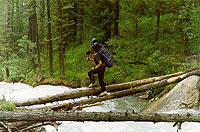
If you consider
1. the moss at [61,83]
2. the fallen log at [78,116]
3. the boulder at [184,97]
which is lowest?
the moss at [61,83]

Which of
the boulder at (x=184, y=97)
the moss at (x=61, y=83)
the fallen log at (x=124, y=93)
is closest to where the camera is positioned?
the fallen log at (x=124, y=93)

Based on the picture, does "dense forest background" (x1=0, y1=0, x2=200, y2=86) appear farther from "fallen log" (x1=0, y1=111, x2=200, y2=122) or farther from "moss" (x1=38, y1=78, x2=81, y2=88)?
"fallen log" (x1=0, y1=111, x2=200, y2=122)

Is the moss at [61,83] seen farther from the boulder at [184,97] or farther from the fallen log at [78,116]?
the fallen log at [78,116]

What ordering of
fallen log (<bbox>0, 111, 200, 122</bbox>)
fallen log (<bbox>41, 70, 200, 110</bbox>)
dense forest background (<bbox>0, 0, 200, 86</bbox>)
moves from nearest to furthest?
fallen log (<bbox>0, 111, 200, 122</bbox>), fallen log (<bbox>41, 70, 200, 110</bbox>), dense forest background (<bbox>0, 0, 200, 86</bbox>)

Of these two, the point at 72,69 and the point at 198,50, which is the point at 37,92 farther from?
the point at 198,50

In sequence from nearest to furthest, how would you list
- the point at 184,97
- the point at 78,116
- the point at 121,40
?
the point at 78,116 → the point at 184,97 → the point at 121,40

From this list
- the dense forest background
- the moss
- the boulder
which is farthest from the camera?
the moss

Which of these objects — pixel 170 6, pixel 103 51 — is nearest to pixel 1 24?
pixel 170 6

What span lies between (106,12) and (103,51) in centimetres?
1508

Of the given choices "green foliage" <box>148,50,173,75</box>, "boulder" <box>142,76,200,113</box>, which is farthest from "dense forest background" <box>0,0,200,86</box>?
"boulder" <box>142,76,200,113</box>

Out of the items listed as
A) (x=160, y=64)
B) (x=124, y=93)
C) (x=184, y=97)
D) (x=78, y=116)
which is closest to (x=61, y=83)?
(x=160, y=64)

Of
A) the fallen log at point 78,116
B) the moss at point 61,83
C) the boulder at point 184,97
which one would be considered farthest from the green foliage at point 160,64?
the fallen log at point 78,116

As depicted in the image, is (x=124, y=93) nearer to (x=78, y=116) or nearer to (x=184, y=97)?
(x=184, y=97)

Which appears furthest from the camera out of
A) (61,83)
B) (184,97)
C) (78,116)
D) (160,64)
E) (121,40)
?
(121,40)
